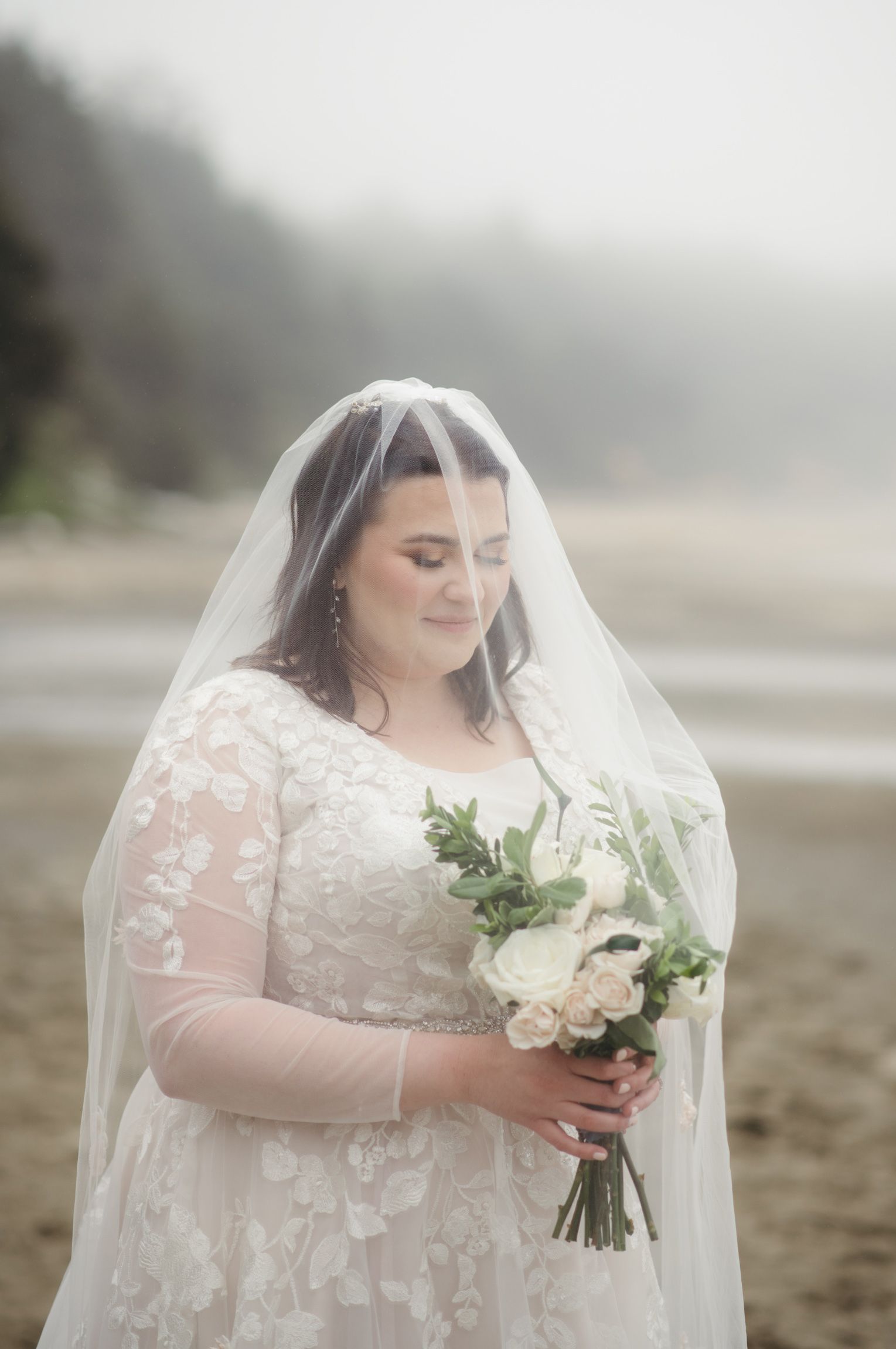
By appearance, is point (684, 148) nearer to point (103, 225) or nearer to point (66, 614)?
point (103, 225)

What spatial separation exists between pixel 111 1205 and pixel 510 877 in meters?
0.60

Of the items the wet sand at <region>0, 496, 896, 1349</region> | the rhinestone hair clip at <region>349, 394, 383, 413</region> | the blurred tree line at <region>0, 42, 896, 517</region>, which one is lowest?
the wet sand at <region>0, 496, 896, 1349</region>

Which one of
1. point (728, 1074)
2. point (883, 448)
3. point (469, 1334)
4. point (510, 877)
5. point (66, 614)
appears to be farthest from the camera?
point (66, 614)

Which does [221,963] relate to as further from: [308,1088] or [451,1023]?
[451,1023]

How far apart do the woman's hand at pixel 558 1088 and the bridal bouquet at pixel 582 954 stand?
0.7 inches

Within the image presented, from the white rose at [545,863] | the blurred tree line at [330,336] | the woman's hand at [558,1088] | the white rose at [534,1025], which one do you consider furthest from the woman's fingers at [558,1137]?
the blurred tree line at [330,336]

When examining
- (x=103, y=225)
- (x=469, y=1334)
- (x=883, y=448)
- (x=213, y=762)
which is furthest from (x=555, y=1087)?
(x=103, y=225)

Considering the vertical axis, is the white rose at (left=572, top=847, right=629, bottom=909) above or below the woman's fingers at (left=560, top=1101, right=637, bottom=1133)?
above

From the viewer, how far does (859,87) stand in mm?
5938

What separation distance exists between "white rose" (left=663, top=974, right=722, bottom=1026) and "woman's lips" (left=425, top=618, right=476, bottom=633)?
1.42ft

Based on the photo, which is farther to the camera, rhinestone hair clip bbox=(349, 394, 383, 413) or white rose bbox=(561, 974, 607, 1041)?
rhinestone hair clip bbox=(349, 394, 383, 413)

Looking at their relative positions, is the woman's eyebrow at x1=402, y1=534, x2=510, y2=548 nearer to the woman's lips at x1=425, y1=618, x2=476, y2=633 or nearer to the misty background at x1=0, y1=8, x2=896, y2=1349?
the woman's lips at x1=425, y1=618, x2=476, y2=633

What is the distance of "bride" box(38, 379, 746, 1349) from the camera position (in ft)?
3.48

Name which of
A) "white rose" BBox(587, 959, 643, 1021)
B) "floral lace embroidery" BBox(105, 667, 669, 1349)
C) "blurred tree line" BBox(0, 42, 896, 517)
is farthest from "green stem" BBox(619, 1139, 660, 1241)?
"blurred tree line" BBox(0, 42, 896, 517)
